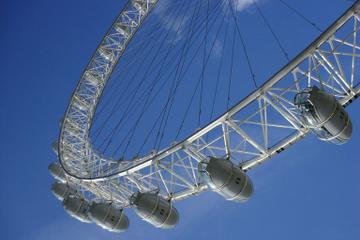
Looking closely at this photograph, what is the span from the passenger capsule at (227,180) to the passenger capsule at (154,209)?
2.77 metres

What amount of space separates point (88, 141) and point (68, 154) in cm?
170

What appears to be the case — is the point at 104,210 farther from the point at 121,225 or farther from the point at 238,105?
the point at 238,105

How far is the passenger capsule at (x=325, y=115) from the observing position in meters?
14.3

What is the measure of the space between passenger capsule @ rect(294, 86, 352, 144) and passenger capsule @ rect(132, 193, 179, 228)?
251 inches

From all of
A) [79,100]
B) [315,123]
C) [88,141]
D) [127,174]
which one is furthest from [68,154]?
[315,123]

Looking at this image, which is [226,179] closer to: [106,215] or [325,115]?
[325,115]

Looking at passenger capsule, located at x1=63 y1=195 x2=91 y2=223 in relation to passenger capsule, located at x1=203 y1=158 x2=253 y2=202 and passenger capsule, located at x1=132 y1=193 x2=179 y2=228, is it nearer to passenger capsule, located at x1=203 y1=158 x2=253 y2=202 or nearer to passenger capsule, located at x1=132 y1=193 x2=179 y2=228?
passenger capsule, located at x1=132 y1=193 x2=179 y2=228

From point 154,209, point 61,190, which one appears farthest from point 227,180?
point 61,190

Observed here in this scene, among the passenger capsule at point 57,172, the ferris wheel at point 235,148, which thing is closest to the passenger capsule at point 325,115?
the ferris wheel at point 235,148

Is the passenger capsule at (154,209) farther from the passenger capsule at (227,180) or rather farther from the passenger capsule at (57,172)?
the passenger capsule at (57,172)

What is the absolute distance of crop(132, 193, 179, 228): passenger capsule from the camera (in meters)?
17.3

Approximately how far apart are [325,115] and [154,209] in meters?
7.23

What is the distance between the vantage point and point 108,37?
33.8 meters

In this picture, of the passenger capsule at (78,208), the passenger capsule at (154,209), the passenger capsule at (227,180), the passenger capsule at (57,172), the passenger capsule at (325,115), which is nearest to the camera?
the passenger capsule at (325,115)
